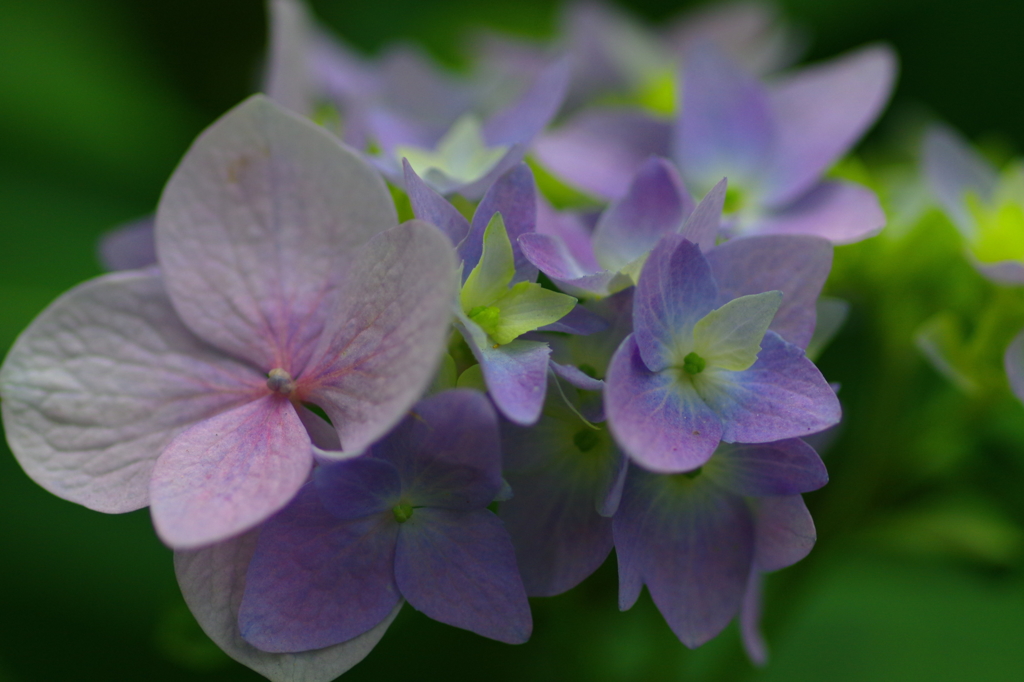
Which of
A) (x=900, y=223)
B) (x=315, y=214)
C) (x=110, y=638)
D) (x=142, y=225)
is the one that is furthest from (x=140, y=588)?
(x=900, y=223)

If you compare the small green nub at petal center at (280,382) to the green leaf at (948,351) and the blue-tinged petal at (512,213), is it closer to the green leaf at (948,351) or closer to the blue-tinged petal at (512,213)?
the blue-tinged petal at (512,213)

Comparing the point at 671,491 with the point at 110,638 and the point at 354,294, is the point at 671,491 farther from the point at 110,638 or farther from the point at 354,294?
the point at 110,638

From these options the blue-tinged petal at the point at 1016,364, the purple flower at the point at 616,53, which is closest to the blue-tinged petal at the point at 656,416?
the blue-tinged petal at the point at 1016,364

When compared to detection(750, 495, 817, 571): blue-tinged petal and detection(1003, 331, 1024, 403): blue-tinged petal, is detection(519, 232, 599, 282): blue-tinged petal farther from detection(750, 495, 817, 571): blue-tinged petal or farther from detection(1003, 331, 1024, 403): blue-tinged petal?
detection(1003, 331, 1024, 403): blue-tinged petal

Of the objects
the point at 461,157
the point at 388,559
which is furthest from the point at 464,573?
the point at 461,157

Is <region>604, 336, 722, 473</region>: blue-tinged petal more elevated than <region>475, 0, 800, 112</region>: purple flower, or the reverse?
<region>604, 336, 722, 473</region>: blue-tinged petal

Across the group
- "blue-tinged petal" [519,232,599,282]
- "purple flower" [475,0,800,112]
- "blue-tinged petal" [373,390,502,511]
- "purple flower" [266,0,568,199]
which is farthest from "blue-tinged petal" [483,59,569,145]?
"purple flower" [475,0,800,112]
